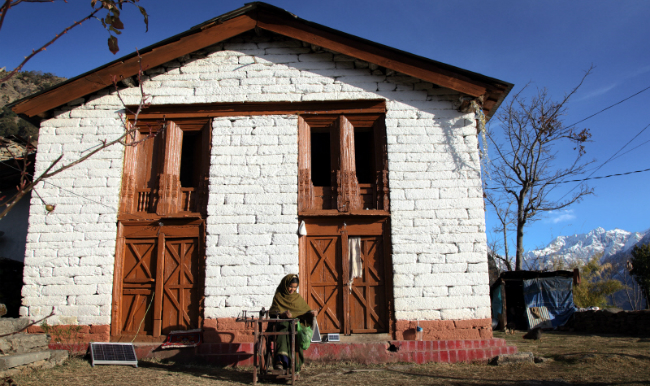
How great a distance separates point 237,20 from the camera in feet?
31.8

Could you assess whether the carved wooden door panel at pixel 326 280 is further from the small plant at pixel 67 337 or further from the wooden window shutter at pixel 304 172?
the small plant at pixel 67 337

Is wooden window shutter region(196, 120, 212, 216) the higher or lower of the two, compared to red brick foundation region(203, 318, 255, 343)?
higher

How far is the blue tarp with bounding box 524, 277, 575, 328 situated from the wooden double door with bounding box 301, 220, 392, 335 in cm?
1179

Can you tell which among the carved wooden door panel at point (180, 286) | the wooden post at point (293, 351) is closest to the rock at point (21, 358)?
the carved wooden door panel at point (180, 286)

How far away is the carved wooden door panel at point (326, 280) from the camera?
8.82 m

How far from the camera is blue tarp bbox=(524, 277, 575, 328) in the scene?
17.8 meters

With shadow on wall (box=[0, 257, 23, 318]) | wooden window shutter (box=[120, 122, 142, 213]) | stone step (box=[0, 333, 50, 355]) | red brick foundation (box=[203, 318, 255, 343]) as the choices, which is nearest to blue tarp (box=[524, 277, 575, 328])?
red brick foundation (box=[203, 318, 255, 343])

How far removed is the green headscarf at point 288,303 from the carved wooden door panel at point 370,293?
195cm

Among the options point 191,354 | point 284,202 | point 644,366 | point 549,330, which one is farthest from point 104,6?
point 549,330

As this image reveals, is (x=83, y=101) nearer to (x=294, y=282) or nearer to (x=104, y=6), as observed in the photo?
(x=294, y=282)

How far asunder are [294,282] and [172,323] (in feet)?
10.6

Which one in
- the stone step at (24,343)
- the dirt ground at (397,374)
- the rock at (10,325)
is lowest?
the dirt ground at (397,374)

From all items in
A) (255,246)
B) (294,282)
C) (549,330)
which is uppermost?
(255,246)

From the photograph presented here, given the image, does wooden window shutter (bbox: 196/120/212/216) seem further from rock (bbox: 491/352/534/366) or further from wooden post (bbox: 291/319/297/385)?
rock (bbox: 491/352/534/366)
